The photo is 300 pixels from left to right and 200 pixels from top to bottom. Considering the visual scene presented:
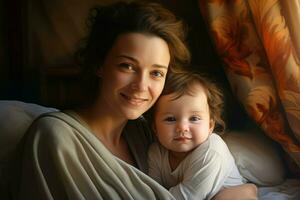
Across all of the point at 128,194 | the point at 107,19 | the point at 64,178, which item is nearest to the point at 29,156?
the point at 64,178

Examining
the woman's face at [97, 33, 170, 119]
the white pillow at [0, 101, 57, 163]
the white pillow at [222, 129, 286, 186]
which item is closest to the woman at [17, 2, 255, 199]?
the woman's face at [97, 33, 170, 119]

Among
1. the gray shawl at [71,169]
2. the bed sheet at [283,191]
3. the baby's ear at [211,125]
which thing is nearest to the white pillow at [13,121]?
the gray shawl at [71,169]

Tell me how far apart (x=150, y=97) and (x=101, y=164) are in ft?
0.54

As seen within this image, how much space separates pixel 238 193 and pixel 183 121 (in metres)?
0.20

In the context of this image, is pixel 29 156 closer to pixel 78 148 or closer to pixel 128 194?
pixel 78 148

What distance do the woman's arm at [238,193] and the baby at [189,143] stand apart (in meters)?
0.01

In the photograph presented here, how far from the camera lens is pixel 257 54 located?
3.11 ft

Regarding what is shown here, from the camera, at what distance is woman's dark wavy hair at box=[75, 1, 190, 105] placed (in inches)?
30.9

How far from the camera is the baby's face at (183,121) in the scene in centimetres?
83

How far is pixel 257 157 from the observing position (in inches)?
37.6

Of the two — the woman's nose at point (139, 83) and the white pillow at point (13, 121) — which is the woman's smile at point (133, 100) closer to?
the woman's nose at point (139, 83)

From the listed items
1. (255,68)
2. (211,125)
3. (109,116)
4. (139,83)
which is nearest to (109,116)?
(109,116)

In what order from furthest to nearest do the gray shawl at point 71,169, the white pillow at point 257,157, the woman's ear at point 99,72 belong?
the white pillow at point 257,157 → the woman's ear at point 99,72 → the gray shawl at point 71,169

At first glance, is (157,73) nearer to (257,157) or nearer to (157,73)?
(157,73)
